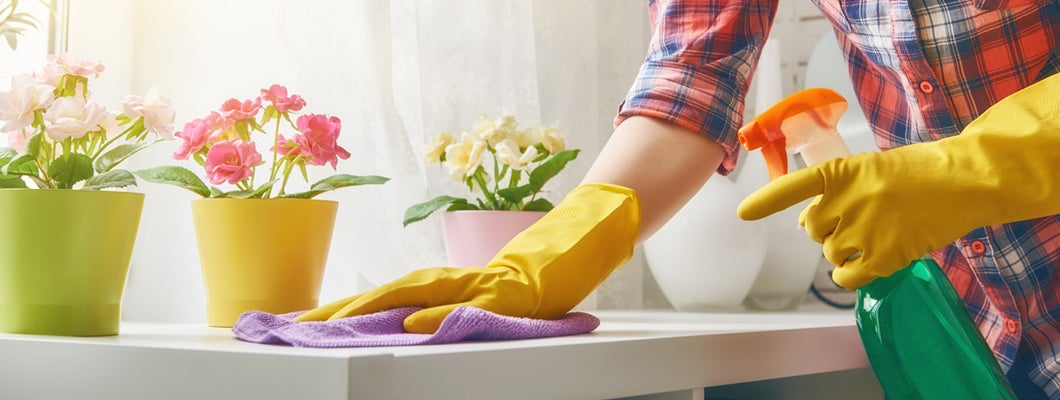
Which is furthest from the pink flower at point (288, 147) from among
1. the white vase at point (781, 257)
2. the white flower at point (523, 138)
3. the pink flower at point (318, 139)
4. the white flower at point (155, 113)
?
the white vase at point (781, 257)

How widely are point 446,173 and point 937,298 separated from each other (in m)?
0.82

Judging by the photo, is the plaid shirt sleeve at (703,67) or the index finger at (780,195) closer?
the index finger at (780,195)

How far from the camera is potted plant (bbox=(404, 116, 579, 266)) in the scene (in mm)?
1238

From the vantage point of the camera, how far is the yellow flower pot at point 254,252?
2.94ft

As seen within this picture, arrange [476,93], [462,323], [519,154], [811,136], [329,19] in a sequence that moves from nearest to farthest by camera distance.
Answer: [462,323]
[811,136]
[519,154]
[329,19]
[476,93]

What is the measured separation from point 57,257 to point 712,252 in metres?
0.99

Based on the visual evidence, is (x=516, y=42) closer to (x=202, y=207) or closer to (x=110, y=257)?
(x=202, y=207)

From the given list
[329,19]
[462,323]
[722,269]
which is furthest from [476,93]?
[462,323]

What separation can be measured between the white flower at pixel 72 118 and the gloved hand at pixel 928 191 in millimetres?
468

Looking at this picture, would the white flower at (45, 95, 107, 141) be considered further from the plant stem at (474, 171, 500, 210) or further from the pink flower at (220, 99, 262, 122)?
the plant stem at (474, 171, 500, 210)

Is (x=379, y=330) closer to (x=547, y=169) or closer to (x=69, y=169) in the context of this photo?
(x=69, y=169)

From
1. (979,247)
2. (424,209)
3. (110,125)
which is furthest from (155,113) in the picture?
(979,247)

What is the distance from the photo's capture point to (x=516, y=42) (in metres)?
1.51

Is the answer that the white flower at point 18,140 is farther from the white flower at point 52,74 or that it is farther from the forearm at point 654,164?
the forearm at point 654,164
